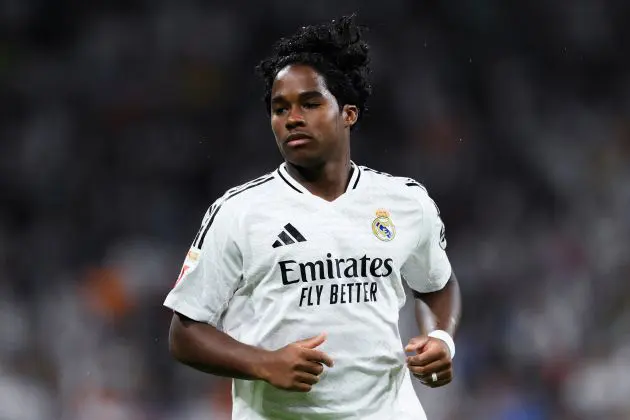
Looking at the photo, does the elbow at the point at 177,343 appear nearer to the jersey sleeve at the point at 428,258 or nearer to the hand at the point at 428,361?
the hand at the point at 428,361

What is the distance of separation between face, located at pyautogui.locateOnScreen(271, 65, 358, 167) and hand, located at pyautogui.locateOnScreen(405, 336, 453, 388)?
668 mm

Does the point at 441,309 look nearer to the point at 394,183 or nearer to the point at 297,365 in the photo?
the point at 394,183

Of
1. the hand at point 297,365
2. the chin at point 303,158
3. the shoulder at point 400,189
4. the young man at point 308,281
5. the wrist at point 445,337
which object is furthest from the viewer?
the shoulder at point 400,189

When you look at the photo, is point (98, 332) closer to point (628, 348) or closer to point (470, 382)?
point (470, 382)

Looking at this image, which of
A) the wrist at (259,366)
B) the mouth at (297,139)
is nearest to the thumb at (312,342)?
the wrist at (259,366)

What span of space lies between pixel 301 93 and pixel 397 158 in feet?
17.3

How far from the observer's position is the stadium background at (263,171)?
275 inches

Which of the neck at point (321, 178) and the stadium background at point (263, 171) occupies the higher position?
the stadium background at point (263, 171)

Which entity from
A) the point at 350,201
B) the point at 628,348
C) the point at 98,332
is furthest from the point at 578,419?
the point at 350,201

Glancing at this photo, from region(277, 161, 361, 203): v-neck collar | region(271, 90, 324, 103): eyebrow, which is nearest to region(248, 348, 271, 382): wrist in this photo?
region(277, 161, 361, 203): v-neck collar

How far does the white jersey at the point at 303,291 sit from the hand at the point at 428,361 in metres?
0.14

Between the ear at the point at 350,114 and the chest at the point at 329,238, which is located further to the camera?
the ear at the point at 350,114

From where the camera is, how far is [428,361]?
322 centimetres

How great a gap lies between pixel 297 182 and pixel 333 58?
17.4 inches
